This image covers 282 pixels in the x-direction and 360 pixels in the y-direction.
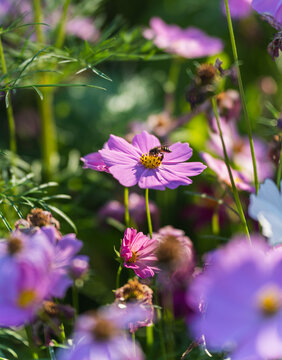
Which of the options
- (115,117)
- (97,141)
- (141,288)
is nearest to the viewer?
(141,288)

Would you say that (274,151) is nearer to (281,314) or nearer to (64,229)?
(281,314)

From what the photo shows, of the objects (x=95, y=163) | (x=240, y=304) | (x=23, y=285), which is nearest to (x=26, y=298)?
(x=23, y=285)

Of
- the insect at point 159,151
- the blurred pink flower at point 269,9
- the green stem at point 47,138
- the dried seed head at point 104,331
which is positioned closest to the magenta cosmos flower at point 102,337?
the dried seed head at point 104,331

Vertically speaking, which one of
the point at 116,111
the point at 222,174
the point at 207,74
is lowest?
the point at 116,111

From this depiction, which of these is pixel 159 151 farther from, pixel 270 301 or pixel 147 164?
pixel 270 301

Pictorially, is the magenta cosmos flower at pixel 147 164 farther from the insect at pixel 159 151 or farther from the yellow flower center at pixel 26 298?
the yellow flower center at pixel 26 298

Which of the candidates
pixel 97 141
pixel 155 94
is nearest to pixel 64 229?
pixel 97 141
